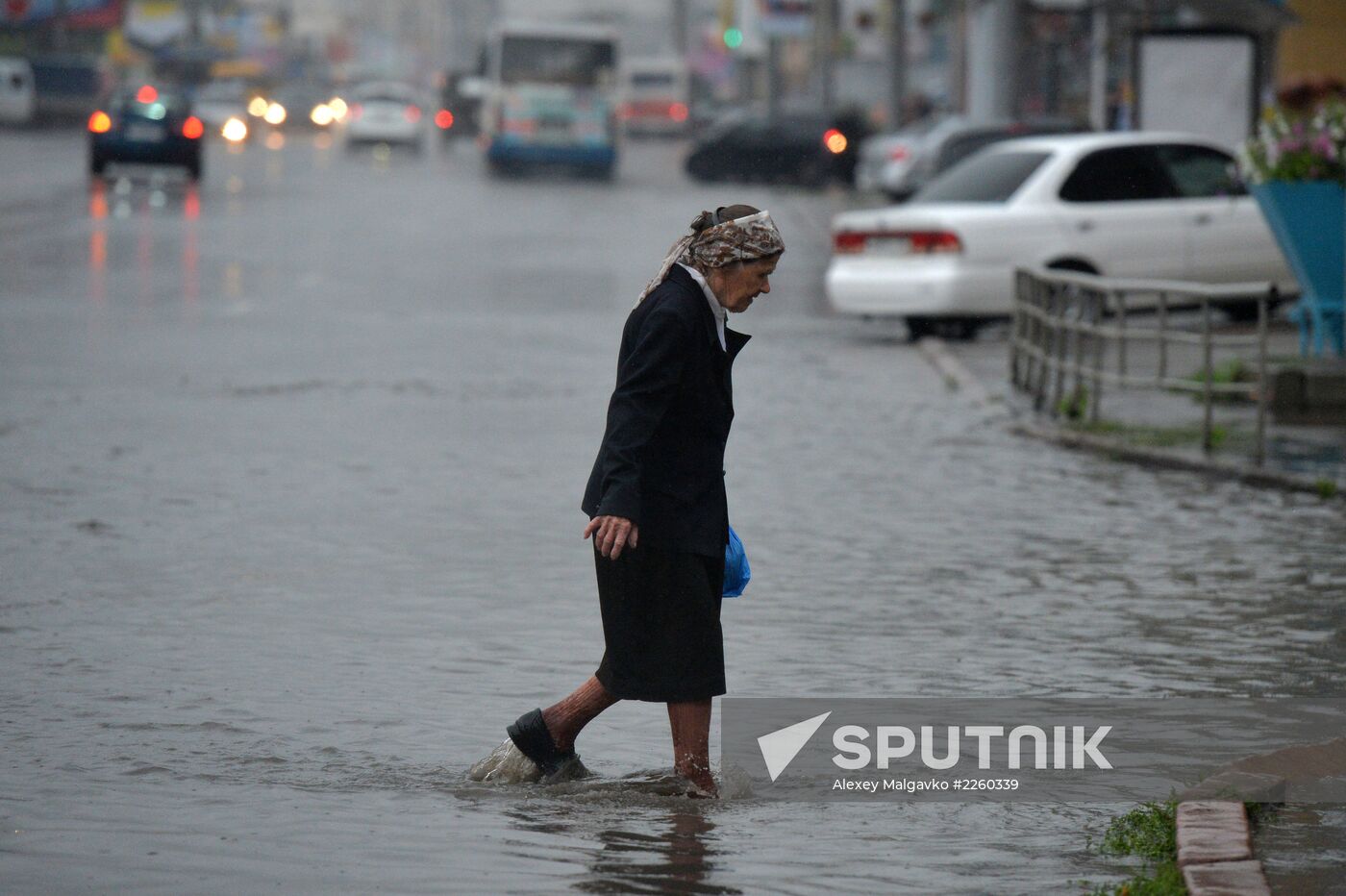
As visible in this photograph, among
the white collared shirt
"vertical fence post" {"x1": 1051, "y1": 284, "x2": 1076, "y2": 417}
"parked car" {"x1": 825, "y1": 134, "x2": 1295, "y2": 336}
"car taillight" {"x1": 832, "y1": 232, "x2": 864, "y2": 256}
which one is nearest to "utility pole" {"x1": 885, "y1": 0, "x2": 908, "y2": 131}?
"parked car" {"x1": 825, "y1": 134, "x2": 1295, "y2": 336}

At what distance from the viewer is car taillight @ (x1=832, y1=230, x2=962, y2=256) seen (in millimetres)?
19641

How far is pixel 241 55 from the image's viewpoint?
143m

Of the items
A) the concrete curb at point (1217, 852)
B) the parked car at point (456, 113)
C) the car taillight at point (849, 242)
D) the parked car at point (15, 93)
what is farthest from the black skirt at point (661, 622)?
the parked car at point (15, 93)

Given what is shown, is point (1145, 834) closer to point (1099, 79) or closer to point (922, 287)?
point (922, 287)

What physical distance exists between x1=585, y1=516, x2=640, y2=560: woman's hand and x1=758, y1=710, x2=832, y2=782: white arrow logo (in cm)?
101

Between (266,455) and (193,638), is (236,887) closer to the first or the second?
(193,638)

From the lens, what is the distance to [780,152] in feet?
165

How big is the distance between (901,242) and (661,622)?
13.9 meters

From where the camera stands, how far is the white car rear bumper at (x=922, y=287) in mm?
19609

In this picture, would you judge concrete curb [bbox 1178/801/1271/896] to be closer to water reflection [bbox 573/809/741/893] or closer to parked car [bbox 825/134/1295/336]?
water reflection [bbox 573/809/741/893]

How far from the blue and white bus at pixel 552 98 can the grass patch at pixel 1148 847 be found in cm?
4628

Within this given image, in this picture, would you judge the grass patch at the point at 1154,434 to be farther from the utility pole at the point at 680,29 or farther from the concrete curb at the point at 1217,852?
the utility pole at the point at 680,29

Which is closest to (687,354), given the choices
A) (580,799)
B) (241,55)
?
(580,799)

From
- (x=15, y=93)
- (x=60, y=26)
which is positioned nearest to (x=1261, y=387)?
(x=15, y=93)
